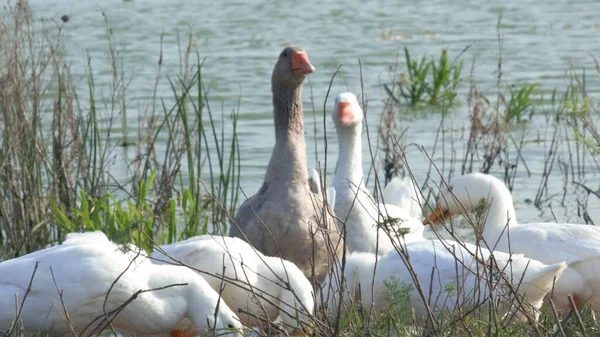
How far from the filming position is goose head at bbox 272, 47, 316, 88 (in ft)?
23.7

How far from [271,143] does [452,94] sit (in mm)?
1920

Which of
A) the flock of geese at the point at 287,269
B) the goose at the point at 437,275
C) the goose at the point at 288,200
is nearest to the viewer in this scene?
the flock of geese at the point at 287,269

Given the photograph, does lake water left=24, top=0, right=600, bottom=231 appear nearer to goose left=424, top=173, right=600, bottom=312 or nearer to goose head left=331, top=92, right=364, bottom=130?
goose head left=331, top=92, right=364, bottom=130

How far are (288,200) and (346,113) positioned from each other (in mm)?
1100

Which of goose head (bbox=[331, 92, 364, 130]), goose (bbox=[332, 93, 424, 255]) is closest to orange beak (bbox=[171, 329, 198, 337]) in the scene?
goose (bbox=[332, 93, 424, 255])

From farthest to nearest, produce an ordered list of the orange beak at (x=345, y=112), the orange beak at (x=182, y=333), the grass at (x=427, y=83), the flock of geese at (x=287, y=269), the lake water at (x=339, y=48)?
the grass at (x=427, y=83), the lake water at (x=339, y=48), the orange beak at (x=345, y=112), the orange beak at (x=182, y=333), the flock of geese at (x=287, y=269)

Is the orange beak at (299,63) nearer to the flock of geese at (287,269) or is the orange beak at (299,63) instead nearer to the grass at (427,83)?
the flock of geese at (287,269)

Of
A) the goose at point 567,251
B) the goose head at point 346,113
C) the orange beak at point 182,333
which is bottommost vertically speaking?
the orange beak at point 182,333

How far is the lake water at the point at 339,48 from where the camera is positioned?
441 inches

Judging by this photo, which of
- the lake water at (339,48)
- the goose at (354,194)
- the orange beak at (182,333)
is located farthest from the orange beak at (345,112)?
the orange beak at (182,333)

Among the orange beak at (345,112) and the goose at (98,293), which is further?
the orange beak at (345,112)

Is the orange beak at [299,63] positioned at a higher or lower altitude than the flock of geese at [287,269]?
higher

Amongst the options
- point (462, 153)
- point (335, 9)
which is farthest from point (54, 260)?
point (335, 9)

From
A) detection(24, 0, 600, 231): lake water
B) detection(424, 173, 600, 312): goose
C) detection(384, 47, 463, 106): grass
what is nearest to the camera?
detection(424, 173, 600, 312): goose
